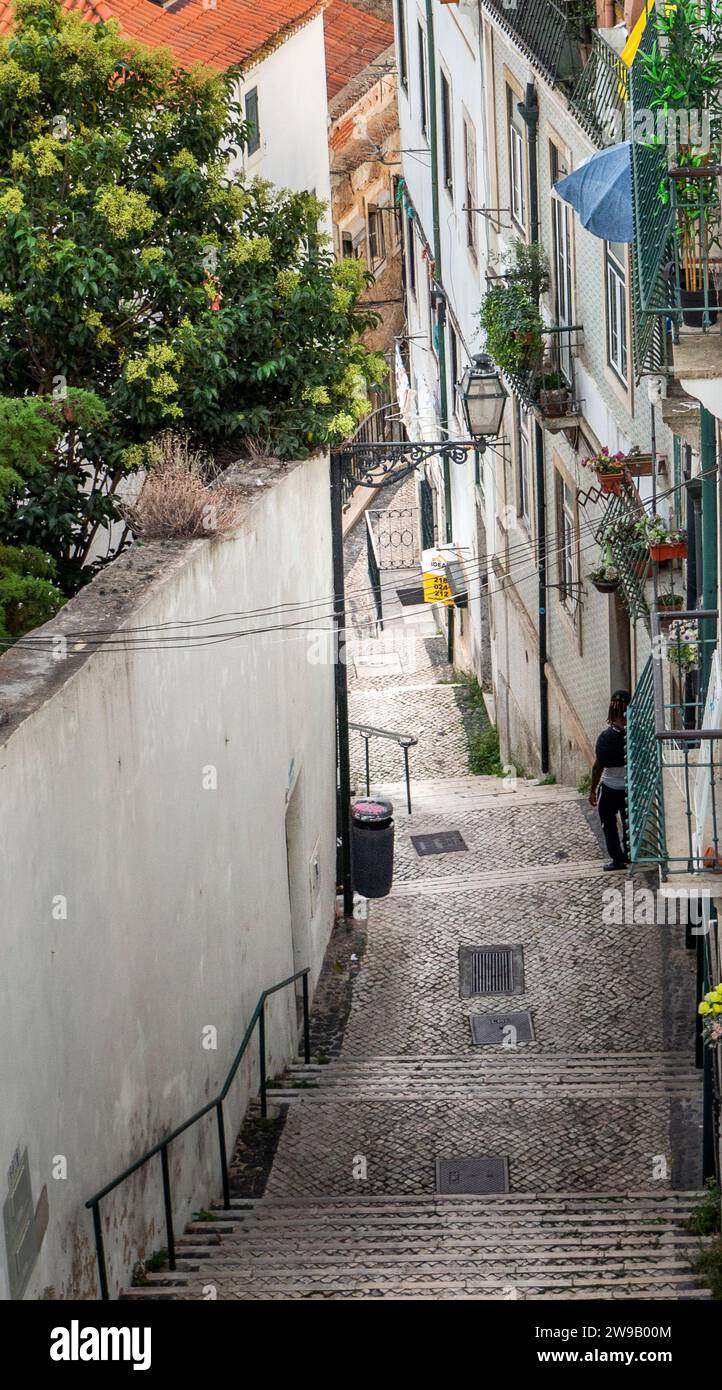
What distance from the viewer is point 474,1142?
1196 cm

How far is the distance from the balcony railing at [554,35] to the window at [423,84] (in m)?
10.8

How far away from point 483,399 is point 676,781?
6065mm

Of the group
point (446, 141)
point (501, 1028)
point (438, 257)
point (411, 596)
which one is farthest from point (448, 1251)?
point (411, 596)

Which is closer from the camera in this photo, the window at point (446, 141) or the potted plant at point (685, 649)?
the potted plant at point (685, 649)

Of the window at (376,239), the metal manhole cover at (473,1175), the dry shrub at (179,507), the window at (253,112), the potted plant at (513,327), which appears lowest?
the metal manhole cover at (473,1175)

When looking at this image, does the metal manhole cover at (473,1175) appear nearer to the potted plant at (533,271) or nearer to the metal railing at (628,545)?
the metal railing at (628,545)

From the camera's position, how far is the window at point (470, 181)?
22.7 meters

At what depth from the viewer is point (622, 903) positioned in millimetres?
15469

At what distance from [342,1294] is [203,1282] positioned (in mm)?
878

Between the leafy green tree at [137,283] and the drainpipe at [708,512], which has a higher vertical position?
A: the leafy green tree at [137,283]

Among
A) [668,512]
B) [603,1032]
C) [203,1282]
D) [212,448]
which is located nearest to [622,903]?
[603,1032]

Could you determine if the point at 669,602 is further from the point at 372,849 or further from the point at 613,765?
the point at 372,849

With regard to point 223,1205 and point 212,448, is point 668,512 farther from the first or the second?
point 223,1205

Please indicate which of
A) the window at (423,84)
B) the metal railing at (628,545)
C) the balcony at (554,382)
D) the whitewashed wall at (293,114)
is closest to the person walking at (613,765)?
the metal railing at (628,545)
